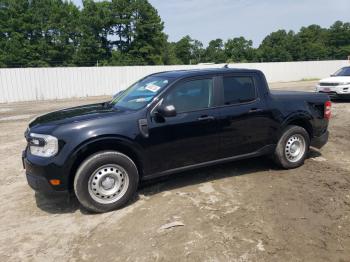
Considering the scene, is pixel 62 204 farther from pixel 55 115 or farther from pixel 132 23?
pixel 132 23

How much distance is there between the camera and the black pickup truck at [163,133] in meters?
4.49

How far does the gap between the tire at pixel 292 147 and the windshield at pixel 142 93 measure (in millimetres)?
2269

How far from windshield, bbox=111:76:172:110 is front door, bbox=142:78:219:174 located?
0.23 meters

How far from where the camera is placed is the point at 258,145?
579 centimetres

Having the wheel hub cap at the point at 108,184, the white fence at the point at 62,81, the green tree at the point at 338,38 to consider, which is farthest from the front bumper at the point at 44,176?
the green tree at the point at 338,38

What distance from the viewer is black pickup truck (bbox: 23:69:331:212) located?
4.49m

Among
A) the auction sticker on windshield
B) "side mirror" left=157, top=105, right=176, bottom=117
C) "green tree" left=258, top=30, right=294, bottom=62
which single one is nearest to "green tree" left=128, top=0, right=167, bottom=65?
"green tree" left=258, top=30, right=294, bottom=62

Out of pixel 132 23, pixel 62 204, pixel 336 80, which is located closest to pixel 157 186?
pixel 62 204

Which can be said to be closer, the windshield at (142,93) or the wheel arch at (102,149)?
the wheel arch at (102,149)

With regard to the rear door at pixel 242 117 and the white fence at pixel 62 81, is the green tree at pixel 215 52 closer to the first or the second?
the white fence at pixel 62 81

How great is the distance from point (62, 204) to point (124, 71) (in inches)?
837

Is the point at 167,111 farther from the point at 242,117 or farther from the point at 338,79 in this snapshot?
the point at 338,79

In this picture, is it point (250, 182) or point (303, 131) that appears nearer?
point (250, 182)

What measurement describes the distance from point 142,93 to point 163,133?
0.87 m
